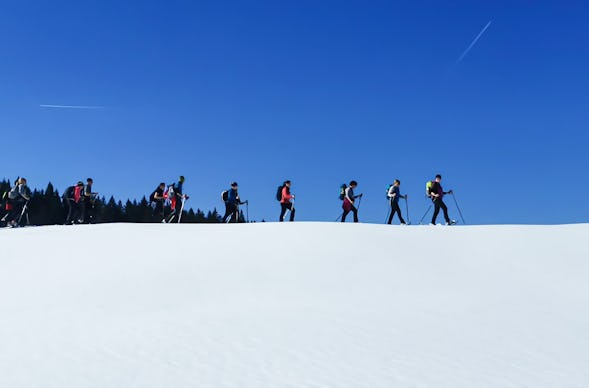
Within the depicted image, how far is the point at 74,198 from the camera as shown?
16.6 metres

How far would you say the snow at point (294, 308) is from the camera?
173 inches

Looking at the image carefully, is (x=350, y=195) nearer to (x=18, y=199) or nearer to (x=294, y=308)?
(x=294, y=308)

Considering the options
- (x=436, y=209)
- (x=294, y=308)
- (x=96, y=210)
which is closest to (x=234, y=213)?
(x=436, y=209)

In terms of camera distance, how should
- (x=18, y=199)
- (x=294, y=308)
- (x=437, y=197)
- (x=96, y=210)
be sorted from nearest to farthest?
(x=294, y=308) → (x=437, y=197) → (x=18, y=199) → (x=96, y=210)

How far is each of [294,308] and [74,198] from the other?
12141mm

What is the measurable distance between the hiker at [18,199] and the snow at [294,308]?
15.3 ft

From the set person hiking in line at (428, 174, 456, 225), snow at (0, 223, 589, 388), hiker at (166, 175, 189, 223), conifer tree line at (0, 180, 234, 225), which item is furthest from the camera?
conifer tree line at (0, 180, 234, 225)

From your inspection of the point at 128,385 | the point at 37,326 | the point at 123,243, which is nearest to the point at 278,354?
the point at 128,385

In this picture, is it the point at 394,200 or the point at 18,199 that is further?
the point at 18,199

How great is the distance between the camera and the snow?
439cm

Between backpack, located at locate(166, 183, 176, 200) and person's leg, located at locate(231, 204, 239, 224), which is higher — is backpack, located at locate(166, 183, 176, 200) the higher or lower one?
the higher one

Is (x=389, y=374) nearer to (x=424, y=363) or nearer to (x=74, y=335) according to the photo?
(x=424, y=363)

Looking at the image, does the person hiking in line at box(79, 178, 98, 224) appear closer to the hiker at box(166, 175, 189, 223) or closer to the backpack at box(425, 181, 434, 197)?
the hiker at box(166, 175, 189, 223)

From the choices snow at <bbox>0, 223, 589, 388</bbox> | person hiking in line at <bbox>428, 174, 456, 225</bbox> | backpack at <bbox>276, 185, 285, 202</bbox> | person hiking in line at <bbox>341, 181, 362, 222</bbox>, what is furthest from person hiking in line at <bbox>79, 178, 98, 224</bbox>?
person hiking in line at <bbox>428, 174, 456, 225</bbox>
